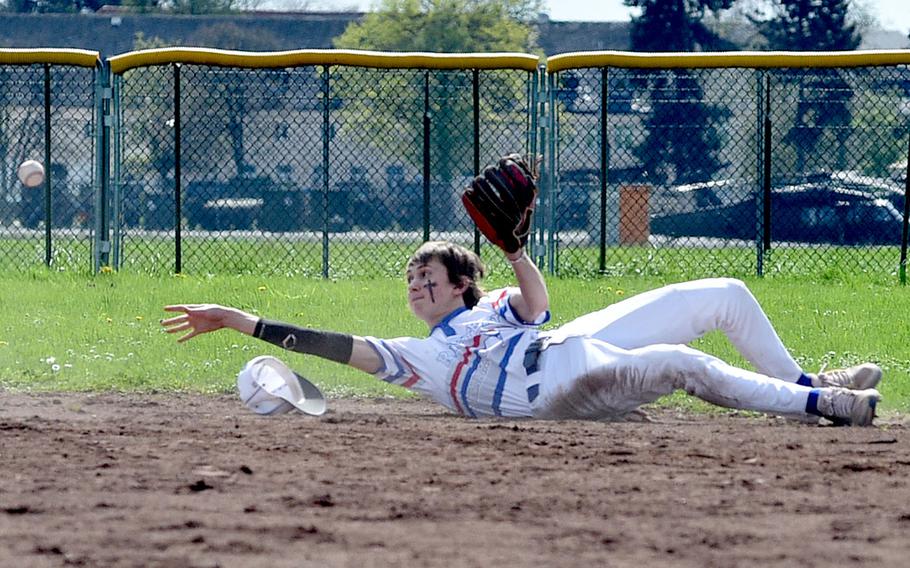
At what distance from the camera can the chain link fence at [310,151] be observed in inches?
538

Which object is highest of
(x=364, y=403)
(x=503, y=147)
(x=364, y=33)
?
(x=364, y=33)

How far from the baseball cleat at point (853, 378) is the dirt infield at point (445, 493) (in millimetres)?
369

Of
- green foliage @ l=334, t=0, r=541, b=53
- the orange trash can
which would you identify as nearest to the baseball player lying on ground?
the orange trash can

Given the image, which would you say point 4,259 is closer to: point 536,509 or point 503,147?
point 503,147

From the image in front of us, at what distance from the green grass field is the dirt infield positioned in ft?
5.79

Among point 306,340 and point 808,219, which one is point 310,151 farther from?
point 306,340

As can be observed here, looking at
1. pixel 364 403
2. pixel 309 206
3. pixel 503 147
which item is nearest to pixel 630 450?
pixel 364 403

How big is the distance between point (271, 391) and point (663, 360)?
5.77ft

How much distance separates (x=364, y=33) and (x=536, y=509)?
41.0m

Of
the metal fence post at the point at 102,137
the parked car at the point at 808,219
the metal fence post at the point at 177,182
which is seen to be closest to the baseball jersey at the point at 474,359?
the metal fence post at the point at 177,182

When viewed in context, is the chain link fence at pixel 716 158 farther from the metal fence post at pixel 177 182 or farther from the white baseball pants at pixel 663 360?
the white baseball pants at pixel 663 360

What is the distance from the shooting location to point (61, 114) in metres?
14.9

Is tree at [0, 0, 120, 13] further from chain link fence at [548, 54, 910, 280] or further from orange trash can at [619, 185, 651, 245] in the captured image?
orange trash can at [619, 185, 651, 245]

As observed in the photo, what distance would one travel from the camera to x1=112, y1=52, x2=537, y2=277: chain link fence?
538 inches
